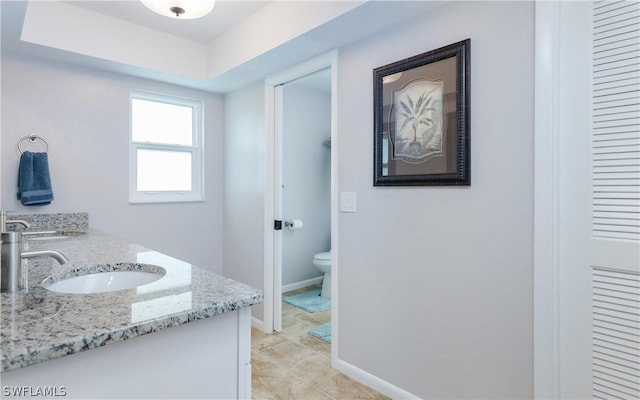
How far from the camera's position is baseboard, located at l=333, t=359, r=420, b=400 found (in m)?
1.95

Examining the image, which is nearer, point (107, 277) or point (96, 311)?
point (96, 311)

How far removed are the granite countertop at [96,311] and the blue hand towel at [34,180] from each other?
1592 mm

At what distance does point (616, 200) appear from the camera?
1.31m

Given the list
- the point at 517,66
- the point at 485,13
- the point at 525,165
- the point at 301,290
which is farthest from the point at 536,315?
the point at 301,290

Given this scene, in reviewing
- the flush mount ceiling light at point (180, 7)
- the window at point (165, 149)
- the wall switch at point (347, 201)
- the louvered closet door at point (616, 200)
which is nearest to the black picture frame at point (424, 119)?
the wall switch at point (347, 201)

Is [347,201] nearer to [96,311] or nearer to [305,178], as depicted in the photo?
[96,311]

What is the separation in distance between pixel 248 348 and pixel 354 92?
1706 millimetres

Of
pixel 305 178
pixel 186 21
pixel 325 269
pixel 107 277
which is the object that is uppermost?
pixel 186 21

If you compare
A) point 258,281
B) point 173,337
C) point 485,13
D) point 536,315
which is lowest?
point 258,281

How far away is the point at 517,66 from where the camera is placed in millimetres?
1519

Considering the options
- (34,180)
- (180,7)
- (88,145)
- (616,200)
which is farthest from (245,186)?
(616,200)

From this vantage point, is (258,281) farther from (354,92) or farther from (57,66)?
(57,66)

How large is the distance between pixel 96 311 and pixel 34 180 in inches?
88.6

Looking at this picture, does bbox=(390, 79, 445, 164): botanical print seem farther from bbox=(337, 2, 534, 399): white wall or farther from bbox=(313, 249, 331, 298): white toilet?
bbox=(313, 249, 331, 298): white toilet
